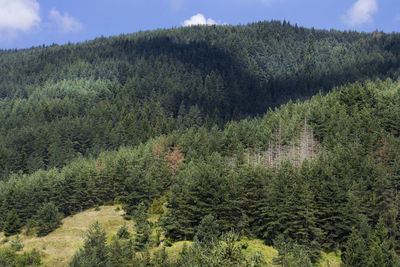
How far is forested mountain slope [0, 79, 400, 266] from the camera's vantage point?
55281mm

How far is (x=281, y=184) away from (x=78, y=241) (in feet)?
131

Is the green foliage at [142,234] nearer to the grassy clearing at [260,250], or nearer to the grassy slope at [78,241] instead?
the grassy slope at [78,241]

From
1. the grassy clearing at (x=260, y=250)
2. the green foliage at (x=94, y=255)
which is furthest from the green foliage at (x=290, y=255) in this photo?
the green foliage at (x=94, y=255)

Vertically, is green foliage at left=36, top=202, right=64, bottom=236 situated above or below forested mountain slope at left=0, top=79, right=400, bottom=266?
below

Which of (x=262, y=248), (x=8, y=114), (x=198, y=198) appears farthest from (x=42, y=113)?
(x=262, y=248)

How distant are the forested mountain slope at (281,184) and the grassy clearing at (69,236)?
4.25m

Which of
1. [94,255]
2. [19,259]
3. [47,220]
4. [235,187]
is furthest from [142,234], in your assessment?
[47,220]

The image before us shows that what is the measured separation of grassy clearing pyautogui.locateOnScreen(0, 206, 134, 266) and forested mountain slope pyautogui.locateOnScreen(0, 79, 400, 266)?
4.25 metres

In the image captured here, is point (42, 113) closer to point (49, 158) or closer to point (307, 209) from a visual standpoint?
point (49, 158)

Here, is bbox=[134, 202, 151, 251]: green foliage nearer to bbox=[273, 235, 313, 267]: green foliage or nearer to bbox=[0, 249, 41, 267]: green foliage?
bbox=[0, 249, 41, 267]: green foliage

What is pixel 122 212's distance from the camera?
84.8m

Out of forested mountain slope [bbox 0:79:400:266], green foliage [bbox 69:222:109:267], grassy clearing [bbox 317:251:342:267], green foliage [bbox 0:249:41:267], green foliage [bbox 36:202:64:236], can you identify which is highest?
forested mountain slope [bbox 0:79:400:266]

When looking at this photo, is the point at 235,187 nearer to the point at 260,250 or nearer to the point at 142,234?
the point at 260,250

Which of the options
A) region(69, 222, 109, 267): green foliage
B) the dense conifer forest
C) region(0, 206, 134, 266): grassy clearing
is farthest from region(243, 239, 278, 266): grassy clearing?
region(0, 206, 134, 266): grassy clearing
